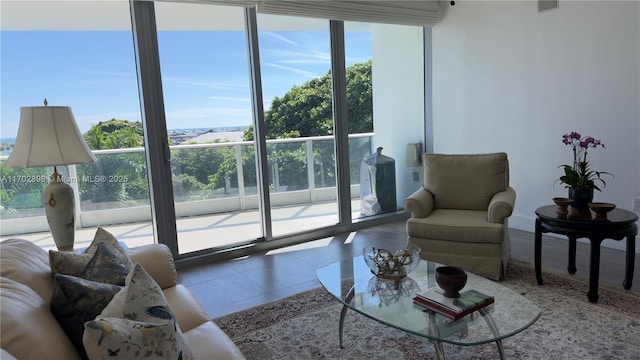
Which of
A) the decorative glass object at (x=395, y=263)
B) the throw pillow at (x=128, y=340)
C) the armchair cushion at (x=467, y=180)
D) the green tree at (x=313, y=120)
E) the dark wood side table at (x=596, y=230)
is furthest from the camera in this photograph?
the green tree at (x=313, y=120)

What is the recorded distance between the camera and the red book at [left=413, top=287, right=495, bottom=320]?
1.70m

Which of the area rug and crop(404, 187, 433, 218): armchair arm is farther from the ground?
crop(404, 187, 433, 218): armchair arm

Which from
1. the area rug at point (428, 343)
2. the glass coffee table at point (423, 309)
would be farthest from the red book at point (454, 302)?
the area rug at point (428, 343)

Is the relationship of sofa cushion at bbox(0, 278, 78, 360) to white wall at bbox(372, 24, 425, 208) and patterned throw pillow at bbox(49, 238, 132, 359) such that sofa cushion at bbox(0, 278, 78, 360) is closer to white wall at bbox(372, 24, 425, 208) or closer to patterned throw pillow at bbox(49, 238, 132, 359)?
patterned throw pillow at bbox(49, 238, 132, 359)

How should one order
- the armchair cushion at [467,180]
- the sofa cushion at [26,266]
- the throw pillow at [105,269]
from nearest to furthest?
the sofa cushion at [26,266] < the throw pillow at [105,269] < the armchair cushion at [467,180]

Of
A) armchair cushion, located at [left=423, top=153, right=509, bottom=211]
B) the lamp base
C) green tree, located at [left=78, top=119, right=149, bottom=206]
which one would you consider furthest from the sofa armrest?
armchair cushion, located at [left=423, top=153, right=509, bottom=211]

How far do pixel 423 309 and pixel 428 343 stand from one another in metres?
0.51

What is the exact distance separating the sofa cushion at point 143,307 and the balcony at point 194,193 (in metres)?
2.33

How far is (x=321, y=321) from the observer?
8.10ft

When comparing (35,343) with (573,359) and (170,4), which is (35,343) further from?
(170,4)

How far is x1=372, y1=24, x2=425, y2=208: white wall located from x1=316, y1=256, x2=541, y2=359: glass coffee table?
106 inches

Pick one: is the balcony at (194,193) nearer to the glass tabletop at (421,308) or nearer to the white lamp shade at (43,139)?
the white lamp shade at (43,139)

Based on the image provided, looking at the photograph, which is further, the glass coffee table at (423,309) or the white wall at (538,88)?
the white wall at (538,88)

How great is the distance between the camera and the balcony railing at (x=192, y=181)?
3053 millimetres
